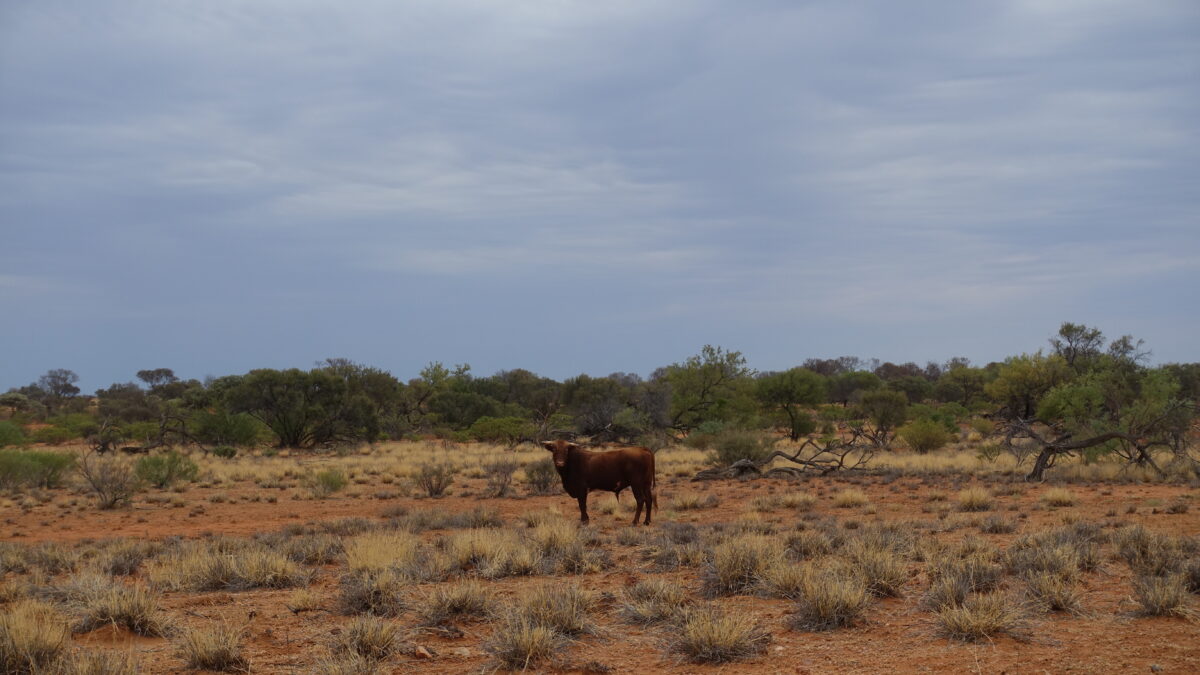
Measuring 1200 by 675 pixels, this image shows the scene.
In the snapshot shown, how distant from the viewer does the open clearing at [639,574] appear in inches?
256

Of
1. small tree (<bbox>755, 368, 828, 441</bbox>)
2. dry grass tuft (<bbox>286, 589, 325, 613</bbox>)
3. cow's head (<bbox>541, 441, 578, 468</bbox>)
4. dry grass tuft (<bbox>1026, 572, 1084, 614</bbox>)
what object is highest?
small tree (<bbox>755, 368, 828, 441</bbox>)

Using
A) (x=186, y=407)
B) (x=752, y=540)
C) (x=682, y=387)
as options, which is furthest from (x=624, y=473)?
(x=186, y=407)

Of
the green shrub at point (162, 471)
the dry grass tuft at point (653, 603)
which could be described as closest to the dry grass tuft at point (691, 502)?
the dry grass tuft at point (653, 603)

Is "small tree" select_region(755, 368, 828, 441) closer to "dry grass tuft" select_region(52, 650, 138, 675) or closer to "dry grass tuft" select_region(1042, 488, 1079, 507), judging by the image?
"dry grass tuft" select_region(1042, 488, 1079, 507)

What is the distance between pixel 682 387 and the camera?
4881 centimetres

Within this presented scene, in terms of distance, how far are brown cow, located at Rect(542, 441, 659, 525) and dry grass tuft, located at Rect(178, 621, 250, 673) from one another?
9.16 m

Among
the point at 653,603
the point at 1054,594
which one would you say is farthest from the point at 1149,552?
the point at 653,603

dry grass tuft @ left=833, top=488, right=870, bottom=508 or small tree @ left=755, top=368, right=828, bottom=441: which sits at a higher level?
small tree @ left=755, top=368, right=828, bottom=441

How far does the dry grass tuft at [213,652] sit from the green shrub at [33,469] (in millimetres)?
23280

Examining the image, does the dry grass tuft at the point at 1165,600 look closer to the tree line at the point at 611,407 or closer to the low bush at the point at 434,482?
the low bush at the point at 434,482

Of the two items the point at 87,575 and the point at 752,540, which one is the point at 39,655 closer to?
the point at 87,575

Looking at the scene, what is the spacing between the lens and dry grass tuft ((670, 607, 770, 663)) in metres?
6.49

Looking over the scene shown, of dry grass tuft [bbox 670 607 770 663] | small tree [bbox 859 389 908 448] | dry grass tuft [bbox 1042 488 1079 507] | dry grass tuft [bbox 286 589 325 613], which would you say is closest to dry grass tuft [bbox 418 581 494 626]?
dry grass tuft [bbox 286 589 325 613]

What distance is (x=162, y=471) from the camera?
85.2 ft
